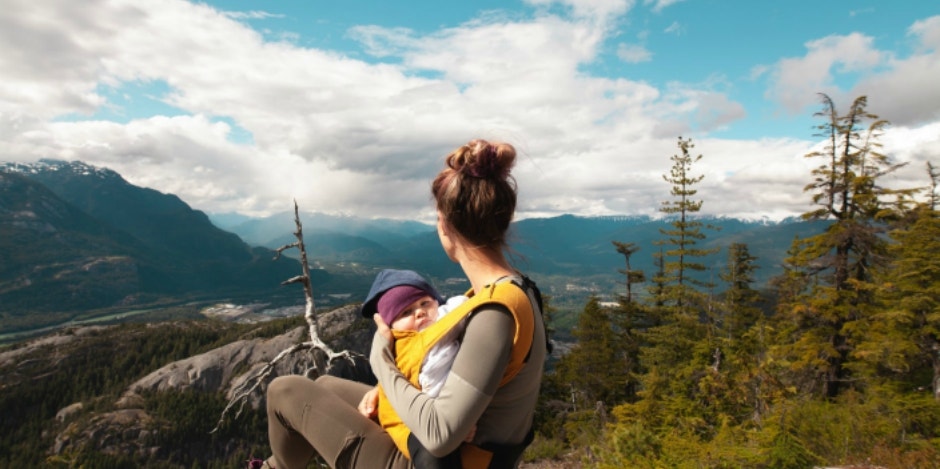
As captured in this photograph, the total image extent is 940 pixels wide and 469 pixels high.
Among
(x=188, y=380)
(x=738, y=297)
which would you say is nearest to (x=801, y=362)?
(x=738, y=297)

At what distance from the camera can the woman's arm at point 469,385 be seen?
70.4 inches

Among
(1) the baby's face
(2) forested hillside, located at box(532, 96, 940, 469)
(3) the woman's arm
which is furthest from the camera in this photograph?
(2) forested hillside, located at box(532, 96, 940, 469)

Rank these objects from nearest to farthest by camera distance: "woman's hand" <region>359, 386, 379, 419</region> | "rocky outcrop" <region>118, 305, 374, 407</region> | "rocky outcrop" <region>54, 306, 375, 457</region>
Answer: "woman's hand" <region>359, 386, 379, 419</region>
"rocky outcrop" <region>54, 306, 375, 457</region>
"rocky outcrop" <region>118, 305, 374, 407</region>

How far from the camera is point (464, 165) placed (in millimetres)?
2131

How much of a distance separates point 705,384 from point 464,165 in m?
12.7

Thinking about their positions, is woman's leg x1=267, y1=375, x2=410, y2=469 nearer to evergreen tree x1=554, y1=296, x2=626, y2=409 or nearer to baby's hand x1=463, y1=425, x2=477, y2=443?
baby's hand x1=463, y1=425, x2=477, y2=443

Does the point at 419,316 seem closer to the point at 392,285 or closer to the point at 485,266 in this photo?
the point at 392,285

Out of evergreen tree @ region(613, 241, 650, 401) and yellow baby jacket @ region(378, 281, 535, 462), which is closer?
yellow baby jacket @ region(378, 281, 535, 462)

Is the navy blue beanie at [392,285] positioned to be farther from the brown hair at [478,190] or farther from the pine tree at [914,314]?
the pine tree at [914,314]

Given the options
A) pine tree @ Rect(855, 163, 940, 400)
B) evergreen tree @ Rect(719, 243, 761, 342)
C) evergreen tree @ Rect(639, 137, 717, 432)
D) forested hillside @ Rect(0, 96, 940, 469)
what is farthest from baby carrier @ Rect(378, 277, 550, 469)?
evergreen tree @ Rect(719, 243, 761, 342)

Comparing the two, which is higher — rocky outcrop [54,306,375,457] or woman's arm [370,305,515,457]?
woman's arm [370,305,515,457]

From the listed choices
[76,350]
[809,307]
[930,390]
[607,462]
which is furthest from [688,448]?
[76,350]

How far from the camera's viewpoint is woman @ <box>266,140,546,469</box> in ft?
5.94

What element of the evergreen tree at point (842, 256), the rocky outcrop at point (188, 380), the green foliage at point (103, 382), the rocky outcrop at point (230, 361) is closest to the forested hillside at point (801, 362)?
the evergreen tree at point (842, 256)
